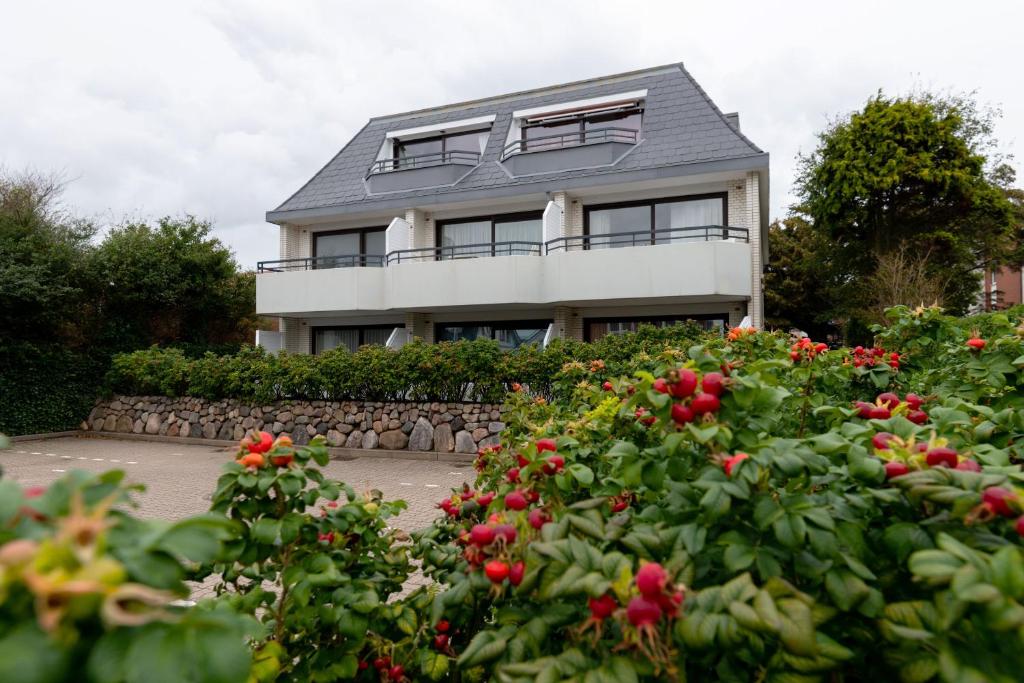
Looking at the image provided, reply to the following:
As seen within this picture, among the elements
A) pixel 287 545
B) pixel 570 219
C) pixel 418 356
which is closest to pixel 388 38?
pixel 570 219

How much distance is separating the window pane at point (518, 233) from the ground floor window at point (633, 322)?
294cm

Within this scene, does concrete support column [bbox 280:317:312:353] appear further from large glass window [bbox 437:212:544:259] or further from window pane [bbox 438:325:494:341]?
large glass window [bbox 437:212:544:259]

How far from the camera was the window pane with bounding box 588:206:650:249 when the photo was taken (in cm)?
1473

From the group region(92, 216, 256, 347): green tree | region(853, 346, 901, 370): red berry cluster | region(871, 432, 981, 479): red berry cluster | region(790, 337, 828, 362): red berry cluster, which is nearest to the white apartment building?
region(92, 216, 256, 347): green tree

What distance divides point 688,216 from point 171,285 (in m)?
15.1

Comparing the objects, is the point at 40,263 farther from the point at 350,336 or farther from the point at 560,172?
the point at 560,172

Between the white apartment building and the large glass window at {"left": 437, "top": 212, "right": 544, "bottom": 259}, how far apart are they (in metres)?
0.05

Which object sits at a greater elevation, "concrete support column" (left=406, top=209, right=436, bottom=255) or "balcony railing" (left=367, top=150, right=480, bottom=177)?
"balcony railing" (left=367, top=150, right=480, bottom=177)

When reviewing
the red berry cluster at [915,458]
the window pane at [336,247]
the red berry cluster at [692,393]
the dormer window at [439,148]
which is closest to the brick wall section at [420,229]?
the dormer window at [439,148]

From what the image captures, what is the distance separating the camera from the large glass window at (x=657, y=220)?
14250mm

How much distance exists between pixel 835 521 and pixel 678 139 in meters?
15.4

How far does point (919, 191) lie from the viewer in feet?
56.9

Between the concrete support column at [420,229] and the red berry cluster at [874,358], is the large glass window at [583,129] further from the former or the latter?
the red berry cluster at [874,358]

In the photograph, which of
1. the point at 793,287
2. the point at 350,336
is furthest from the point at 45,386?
the point at 793,287
